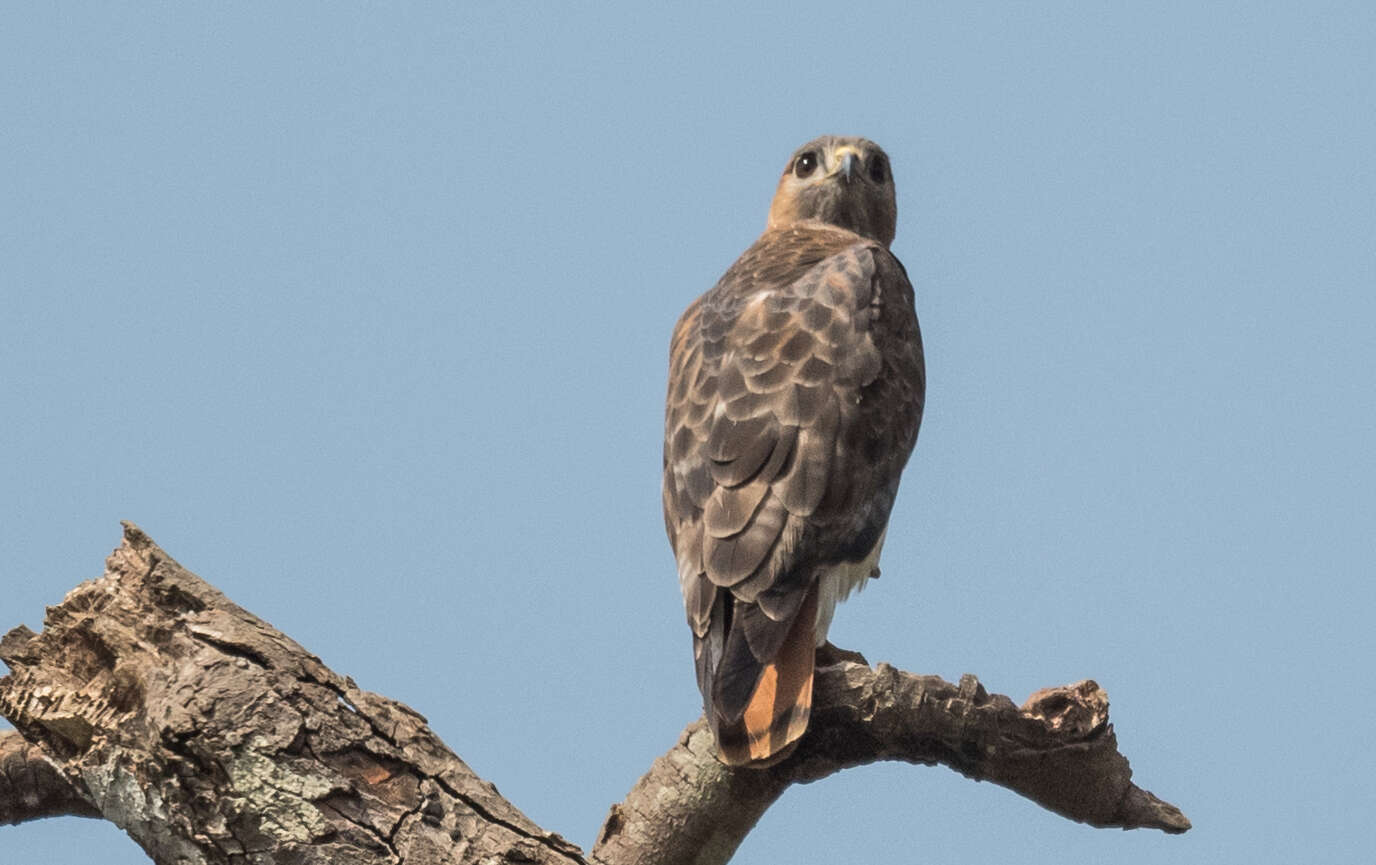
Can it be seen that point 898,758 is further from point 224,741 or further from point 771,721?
point 224,741

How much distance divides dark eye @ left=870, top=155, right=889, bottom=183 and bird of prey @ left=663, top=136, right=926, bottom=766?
130 centimetres

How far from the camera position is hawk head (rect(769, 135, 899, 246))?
750cm

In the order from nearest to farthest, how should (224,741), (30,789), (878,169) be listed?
(224,741), (30,789), (878,169)

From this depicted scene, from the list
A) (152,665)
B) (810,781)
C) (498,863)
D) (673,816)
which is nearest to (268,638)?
(152,665)

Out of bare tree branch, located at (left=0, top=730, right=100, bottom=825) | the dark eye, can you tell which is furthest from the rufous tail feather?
the dark eye

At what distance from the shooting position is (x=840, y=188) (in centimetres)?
749

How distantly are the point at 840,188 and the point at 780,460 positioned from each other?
8.57 feet

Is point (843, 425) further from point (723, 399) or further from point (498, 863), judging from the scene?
point (498, 863)

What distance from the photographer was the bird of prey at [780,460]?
4.73 meters

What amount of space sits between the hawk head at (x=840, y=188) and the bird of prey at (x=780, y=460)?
112 centimetres

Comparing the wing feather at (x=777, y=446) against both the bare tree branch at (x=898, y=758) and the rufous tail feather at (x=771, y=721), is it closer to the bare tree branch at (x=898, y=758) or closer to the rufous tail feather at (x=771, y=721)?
the rufous tail feather at (x=771, y=721)

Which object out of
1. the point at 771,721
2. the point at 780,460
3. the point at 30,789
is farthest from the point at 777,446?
the point at 30,789

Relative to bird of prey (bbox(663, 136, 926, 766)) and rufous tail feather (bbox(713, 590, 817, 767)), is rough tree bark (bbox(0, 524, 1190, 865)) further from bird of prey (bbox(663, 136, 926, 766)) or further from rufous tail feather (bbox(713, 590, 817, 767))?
bird of prey (bbox(663, 136, 926, 766))

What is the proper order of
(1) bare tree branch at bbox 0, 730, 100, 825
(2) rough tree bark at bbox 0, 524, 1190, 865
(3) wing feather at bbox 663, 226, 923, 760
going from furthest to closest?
(3) wing feather at bbox 663, 226, 923, 760 → (1) bare tree branch at bbox 0, 730, 100, 825 → (2) rough tree bark at bbox 0, 524, 1190, 865
